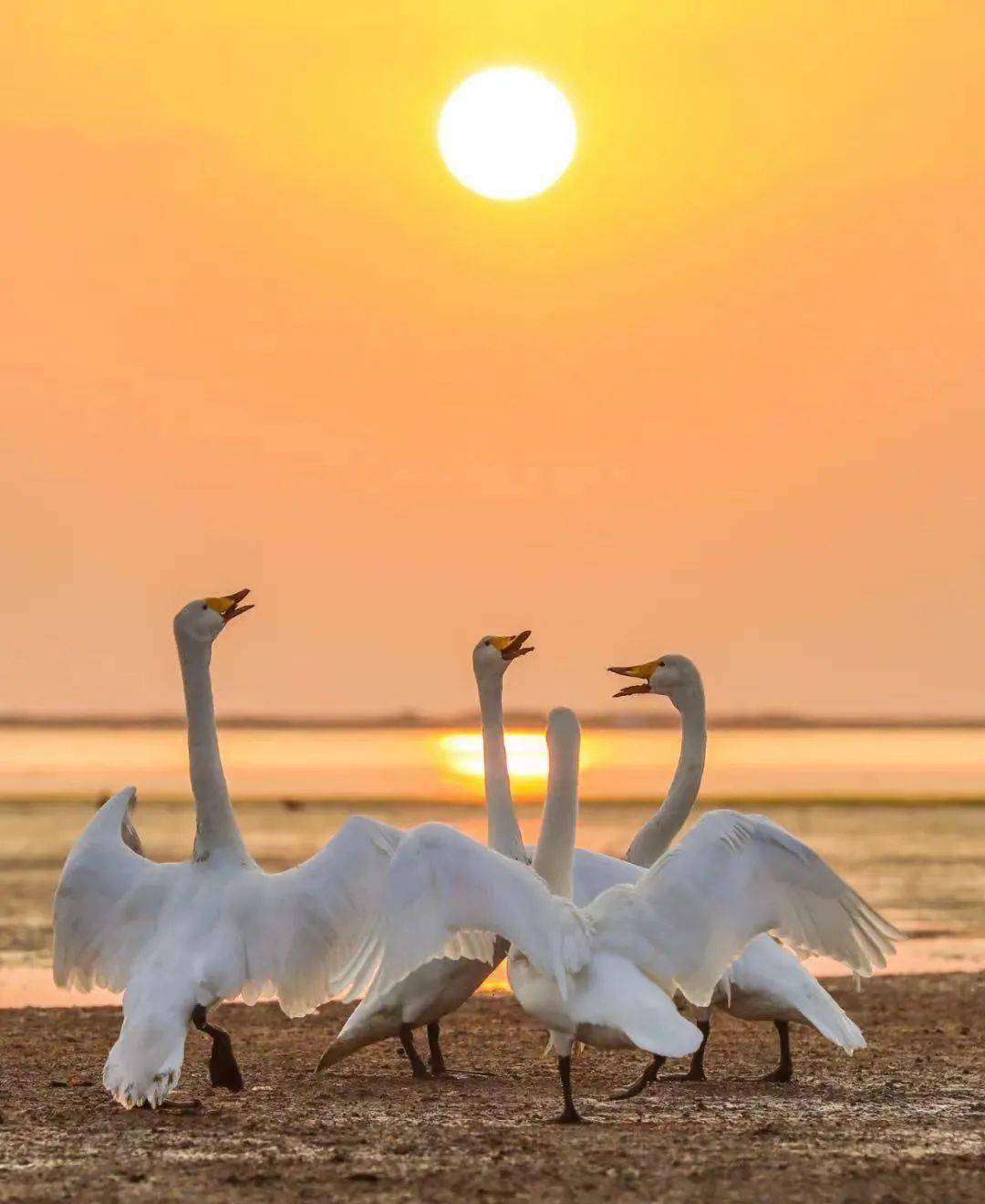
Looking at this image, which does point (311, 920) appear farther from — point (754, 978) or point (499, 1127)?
point (754, 978)

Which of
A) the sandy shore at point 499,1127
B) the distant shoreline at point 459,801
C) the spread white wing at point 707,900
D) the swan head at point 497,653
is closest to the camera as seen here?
the sandy shore at point 499,1127

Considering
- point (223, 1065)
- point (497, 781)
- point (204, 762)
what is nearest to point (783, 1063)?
point (497, 781)

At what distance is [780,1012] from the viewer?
11781 millimetres

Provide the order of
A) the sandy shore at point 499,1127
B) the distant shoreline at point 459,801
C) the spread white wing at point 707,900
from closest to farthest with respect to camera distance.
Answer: the sandy shore at point 499,1127 < the spread white wing at point 707,900 < the distant shoreline at point 459,801

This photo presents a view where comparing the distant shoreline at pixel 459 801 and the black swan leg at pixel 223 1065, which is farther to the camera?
the distant shoreline at pixel 459 801

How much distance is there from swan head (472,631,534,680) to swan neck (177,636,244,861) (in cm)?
166

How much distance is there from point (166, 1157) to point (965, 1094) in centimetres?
425

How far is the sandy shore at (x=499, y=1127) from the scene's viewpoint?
8773mm

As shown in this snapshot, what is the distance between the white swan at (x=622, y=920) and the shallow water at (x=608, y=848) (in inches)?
251

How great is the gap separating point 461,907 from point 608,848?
2038 centimetres

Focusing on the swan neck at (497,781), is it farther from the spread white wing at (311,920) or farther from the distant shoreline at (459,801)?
the distant shoreline at (459,801)

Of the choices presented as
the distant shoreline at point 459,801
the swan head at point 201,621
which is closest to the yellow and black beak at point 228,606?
the swan head at point 201,621

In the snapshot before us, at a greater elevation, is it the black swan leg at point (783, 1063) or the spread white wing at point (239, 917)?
the spread white wing at point (239, 917)

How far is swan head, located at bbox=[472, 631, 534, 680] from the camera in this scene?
13258 mm
